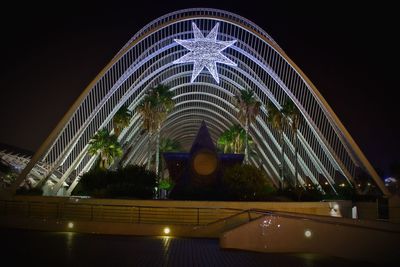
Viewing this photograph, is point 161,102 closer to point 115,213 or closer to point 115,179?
point 115,179

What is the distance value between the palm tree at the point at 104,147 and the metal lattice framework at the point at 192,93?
1537 mm

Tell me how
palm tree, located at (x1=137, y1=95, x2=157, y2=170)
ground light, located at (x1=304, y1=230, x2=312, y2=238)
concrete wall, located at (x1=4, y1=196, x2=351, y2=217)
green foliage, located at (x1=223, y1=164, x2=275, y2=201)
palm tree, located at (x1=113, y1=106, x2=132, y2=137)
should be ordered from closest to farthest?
ground light, located at (x1=304, y1=230, x2=312, y2=238) < concrete wall, located at (x1=4, y1=196, x2=351, y2=217) < green foliage, located at (x1=223, y1=164, x2=275, y2=201) < palm tree, located at (x1=137, y1=95, x2=157, y2=170) < palm tree, located at (x1=113, y1=106, x2=132, y2=137)

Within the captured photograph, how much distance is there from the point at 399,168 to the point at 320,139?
117 ft

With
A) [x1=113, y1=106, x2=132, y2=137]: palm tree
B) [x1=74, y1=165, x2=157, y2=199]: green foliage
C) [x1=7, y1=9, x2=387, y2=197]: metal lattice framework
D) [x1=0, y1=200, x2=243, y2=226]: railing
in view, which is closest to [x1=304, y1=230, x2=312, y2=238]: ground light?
[x1=0, y1=200, x2=243, y2=226]: railing

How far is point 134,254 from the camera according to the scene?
13.7 meters

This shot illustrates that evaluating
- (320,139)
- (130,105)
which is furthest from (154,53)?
(320,139)

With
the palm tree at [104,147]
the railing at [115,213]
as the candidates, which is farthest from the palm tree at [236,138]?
the railing at [115,213]

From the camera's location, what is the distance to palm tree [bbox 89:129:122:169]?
5650 centimetres

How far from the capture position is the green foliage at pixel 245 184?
32375 millimetres

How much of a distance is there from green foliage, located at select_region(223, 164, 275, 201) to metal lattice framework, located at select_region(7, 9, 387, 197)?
12885mm

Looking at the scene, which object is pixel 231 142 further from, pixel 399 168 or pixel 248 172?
pixel 248 172

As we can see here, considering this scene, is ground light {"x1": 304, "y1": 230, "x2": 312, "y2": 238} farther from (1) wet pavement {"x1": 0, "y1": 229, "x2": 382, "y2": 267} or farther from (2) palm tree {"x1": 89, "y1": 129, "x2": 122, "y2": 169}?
(2) palm tree {"x1": 89, "y1": 129, "x2": 122, "y2": 169}

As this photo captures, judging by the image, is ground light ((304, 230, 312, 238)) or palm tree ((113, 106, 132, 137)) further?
palm tree ((113, 106, 132, 137))

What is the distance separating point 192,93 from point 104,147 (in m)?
29.6
